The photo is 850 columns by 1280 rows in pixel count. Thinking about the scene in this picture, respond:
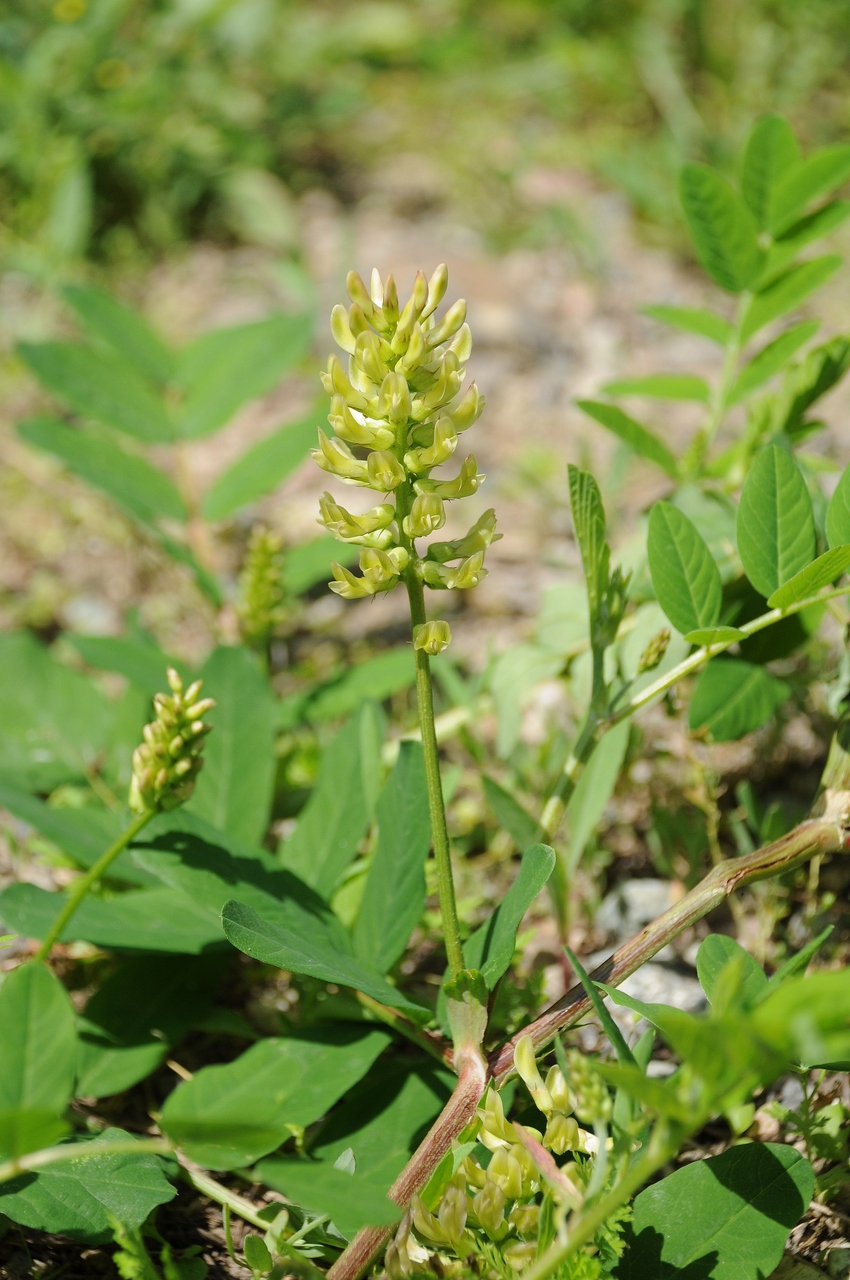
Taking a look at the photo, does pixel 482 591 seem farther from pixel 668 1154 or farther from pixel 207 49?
pixel 207 49

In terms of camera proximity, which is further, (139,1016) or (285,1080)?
(139,1016)

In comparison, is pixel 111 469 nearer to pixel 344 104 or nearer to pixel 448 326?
pixel 448 326

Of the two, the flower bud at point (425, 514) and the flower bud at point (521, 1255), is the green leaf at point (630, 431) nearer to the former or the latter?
the flower bud at point (425, 514)

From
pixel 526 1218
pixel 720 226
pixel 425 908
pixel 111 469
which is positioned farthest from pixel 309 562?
pixel 526 1218

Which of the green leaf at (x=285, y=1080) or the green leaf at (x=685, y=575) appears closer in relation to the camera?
the green leaf at (x=285, y=1080)

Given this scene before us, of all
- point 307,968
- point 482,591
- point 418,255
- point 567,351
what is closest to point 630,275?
point 567,351

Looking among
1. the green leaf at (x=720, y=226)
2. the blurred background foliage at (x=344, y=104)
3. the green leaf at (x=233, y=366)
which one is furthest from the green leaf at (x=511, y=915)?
the blurred background foliage at (x=344, y=104)

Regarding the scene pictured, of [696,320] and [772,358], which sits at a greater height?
[696,320]
